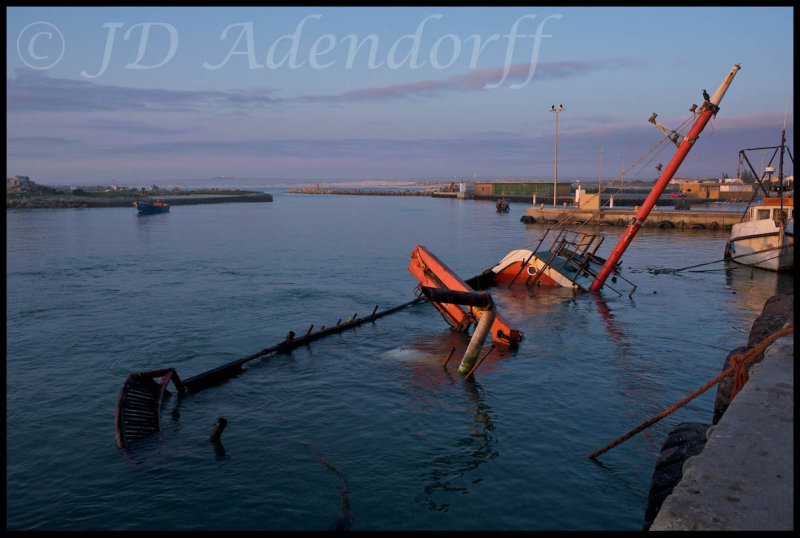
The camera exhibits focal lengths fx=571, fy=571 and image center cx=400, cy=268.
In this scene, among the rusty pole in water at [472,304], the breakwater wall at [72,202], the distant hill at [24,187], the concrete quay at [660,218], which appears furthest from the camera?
the distant hill at [24,187]

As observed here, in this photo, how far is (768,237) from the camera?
39.2 metres

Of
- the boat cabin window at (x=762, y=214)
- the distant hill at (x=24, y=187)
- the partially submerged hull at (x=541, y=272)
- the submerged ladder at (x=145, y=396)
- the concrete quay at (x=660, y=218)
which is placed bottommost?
the submerged ladder at (x=145, y=396)

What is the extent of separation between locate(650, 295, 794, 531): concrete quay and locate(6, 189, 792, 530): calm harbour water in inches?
119

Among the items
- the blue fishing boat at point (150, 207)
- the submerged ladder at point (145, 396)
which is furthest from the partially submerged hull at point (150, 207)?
the submerged ladder at point (145, 396)

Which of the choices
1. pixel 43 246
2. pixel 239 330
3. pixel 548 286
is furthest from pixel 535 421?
pixel 43 246

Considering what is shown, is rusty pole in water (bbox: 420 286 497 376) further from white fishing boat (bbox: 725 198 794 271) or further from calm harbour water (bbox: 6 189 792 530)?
white fishing boat (bbox: 725 198 794 271)

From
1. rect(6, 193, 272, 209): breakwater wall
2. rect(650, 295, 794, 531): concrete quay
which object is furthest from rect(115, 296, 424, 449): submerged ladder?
rect(6, 193, 272, 209): breakwater wall

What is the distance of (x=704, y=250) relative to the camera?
171 ft

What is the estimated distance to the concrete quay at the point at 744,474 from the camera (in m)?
5.48

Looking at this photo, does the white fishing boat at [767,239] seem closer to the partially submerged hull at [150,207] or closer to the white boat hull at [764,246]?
the white boat hull at [764,246]

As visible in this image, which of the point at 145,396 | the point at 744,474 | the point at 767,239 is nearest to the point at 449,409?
the point at 145,396

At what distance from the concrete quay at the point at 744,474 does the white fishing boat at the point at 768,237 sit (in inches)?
1354

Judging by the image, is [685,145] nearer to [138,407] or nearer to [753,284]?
[753,284]

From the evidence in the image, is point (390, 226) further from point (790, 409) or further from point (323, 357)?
point (790, 409)
